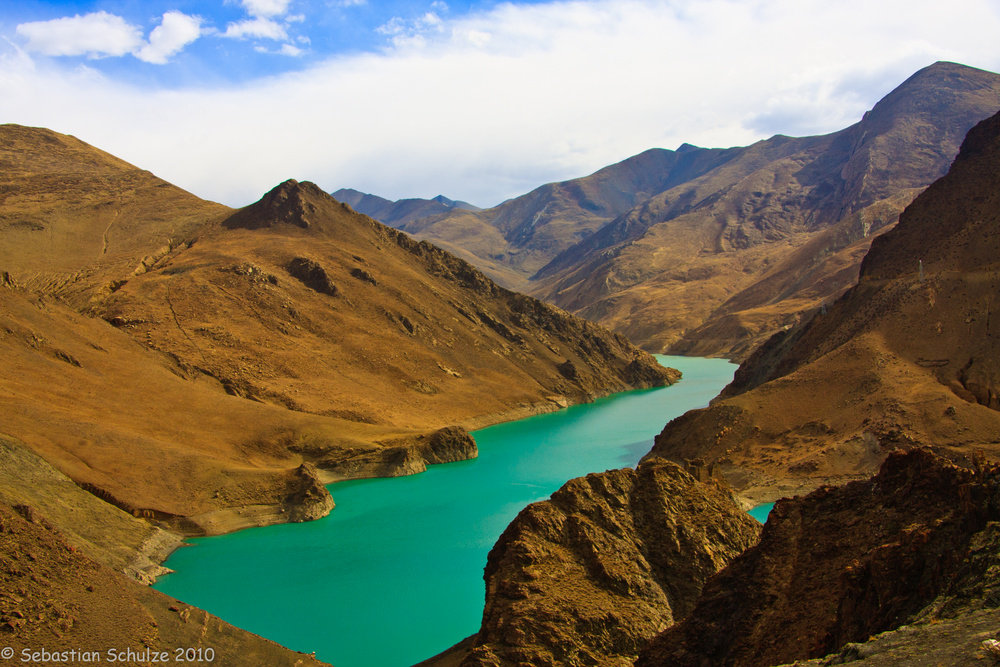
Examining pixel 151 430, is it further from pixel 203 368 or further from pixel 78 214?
pixel 78 214

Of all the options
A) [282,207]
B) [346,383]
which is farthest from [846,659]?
[282,207]

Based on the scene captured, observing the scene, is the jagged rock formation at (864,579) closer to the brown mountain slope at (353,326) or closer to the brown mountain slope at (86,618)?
the brown mountain slope at (86,618)

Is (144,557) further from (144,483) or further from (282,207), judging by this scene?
(282,207)

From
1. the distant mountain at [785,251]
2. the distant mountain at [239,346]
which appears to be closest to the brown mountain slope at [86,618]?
the distant mountain at [239,346]

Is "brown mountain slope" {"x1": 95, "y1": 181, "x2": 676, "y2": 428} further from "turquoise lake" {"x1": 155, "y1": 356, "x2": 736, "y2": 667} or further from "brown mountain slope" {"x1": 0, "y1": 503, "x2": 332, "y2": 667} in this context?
"brown mountain slope" {"x1": 0, "y1": 503, "x2": 332, "y2": 667}

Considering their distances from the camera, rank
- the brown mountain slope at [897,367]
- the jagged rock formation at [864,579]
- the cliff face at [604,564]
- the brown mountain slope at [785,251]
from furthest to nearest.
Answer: the brown mountain slope at [785,251], the brown mountain slope at [897,367], the cliff face at [604,564], the jagged rock formation at [864,579]

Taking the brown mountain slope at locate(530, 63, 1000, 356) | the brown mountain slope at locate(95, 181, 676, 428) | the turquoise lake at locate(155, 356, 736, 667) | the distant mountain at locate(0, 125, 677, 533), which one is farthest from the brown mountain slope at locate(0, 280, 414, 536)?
the brown mountain slope at locate(530, 63, 1000, 356)
